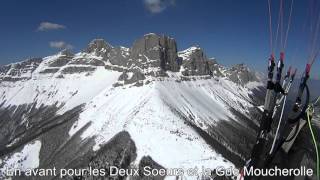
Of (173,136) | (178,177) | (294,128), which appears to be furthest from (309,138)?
(173,136)

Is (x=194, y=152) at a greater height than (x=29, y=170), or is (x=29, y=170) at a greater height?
(x=194, y=152)

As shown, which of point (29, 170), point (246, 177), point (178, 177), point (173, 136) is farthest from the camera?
point (29, 170)

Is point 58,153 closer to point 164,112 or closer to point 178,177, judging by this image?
point 164,112

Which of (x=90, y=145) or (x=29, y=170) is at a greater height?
(x=90, y=145)

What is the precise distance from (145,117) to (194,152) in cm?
4609

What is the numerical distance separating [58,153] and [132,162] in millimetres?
75008

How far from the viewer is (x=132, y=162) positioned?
136875 millimetres

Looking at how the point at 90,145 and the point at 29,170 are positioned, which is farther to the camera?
the point at 29,170

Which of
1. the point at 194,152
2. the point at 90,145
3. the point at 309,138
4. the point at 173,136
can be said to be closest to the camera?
the point at 309,138

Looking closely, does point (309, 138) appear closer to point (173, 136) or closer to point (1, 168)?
point (173, 136)

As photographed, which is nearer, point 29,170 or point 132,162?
point 132,162

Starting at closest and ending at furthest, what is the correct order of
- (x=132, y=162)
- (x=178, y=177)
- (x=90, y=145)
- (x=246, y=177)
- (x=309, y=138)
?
(x=309, y=138) → (x=246, y=177) → (x=178, y=177) → (x=132, y=162) → (x=90, y=145)

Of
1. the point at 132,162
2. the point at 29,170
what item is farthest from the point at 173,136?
the point at 29,170

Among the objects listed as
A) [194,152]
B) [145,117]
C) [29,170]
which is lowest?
[29,170]
